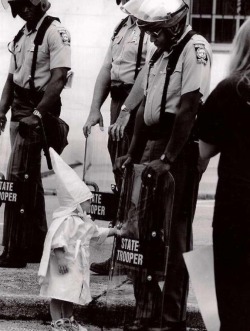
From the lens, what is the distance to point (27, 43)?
8070 millimetres

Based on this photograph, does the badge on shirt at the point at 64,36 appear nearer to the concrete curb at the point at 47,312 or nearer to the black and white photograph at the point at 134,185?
the black and white photograph at the point at 134,185

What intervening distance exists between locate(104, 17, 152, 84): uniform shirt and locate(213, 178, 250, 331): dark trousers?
281 centimetres

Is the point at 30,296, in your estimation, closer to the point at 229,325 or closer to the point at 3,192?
the point at 3,192

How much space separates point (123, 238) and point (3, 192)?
184cm

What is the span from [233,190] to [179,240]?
5.10ft

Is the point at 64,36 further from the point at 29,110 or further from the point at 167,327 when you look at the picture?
the point at 167,327

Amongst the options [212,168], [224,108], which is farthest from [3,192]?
[212,168]

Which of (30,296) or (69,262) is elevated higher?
(69,262)

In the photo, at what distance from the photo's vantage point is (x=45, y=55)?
8016mm

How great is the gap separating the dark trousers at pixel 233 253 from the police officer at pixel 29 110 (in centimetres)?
317

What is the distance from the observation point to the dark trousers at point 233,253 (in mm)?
4840

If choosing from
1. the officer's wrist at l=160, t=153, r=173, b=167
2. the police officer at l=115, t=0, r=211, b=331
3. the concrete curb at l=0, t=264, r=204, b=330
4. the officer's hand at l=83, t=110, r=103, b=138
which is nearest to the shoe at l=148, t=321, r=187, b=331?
the police officer at l=115, t=0, r=211, b=331

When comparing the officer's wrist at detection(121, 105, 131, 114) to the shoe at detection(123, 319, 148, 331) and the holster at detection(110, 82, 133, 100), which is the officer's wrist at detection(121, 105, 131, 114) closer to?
the holster at detection(110, 82, 133, 100)

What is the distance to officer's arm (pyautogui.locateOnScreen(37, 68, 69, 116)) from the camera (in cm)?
786
